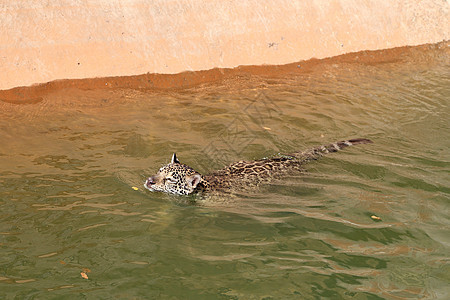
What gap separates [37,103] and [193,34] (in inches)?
161

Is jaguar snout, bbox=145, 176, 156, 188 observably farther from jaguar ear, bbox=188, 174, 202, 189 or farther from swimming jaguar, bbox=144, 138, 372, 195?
jaguar ear, bbox=188, 174, 202, 189

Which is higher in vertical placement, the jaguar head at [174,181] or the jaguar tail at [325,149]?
the jaguar tail at [325,149]

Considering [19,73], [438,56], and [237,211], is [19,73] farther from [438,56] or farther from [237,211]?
[438,56]

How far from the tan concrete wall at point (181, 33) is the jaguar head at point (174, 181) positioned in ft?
15.3

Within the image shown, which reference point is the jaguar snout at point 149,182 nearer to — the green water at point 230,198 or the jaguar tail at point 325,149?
the green water at point 230,198

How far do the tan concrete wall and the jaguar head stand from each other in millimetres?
4667

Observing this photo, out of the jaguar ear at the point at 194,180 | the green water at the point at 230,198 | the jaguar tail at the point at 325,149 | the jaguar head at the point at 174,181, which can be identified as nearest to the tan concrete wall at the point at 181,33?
the green water at the point at 230,198

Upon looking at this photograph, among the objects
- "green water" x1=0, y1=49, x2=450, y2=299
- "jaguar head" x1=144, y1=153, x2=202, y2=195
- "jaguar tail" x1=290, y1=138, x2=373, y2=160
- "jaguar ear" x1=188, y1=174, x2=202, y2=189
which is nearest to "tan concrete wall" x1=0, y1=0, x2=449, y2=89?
"green water" x1=0, y1=49, x2=450, y2=299

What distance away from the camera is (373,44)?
13.6 meters

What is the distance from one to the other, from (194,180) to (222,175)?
2.10ft

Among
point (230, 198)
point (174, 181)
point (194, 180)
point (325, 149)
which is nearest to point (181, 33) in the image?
point (325, 149)

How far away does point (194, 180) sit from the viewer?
7113 mm

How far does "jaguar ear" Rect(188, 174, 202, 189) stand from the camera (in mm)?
7086

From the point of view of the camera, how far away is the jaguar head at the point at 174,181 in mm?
7160
